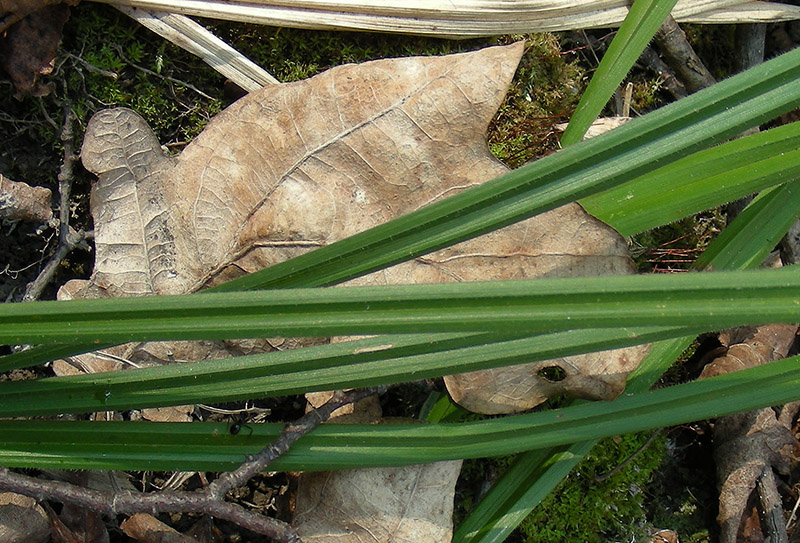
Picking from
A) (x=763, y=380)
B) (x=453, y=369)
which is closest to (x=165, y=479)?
(x=453, y=369)

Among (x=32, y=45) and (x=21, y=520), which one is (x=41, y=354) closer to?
(x=21, y=520)

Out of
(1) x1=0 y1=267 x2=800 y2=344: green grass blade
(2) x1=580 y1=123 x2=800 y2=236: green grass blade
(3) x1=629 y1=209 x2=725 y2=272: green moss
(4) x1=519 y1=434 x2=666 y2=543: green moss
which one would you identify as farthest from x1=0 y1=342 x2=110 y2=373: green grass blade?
(3) x1=629 y1=209 x2=725 y2=272: green moss

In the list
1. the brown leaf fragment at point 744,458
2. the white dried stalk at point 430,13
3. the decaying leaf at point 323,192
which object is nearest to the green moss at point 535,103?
the white dried stalk at point 430,13

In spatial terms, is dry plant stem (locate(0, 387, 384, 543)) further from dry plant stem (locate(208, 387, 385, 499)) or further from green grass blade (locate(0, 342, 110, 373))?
green grass blade (locate(0, 342, 110, 373))

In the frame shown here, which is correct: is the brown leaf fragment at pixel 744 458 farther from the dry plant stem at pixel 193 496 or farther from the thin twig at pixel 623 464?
the dry plant stem at pixel 193 496

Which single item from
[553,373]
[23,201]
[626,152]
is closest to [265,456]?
[553,373]
